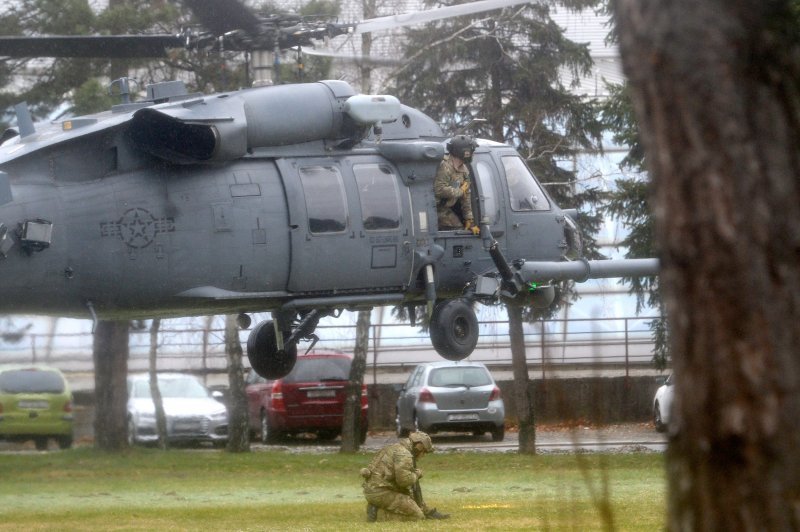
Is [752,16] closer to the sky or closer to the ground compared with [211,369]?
closer to the sky

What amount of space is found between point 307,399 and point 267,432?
1199 millimetres

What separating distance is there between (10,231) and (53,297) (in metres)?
0.70

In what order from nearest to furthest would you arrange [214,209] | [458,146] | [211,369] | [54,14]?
[214,209] < [458,146] < [54,14] < [211,369]

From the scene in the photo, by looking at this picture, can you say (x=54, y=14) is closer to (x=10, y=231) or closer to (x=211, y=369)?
(x=10, y=231)

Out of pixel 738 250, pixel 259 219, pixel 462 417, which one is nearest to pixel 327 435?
pixel 462 417

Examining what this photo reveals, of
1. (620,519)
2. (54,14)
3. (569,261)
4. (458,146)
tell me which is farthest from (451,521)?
(54,14)

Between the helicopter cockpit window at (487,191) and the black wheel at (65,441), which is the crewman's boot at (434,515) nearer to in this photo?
the helicopter cockpit window at (487,191)

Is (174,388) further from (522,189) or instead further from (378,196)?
(378,196)

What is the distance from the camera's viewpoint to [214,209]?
1065 centimetres

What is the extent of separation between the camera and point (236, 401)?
22562 mm

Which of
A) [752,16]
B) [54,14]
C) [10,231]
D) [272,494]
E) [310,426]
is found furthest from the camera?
[310,426]

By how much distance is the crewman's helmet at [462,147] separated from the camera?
11859mm

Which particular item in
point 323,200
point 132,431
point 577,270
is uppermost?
point 323,200

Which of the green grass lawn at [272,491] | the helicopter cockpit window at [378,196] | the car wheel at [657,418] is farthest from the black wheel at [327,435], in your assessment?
the helicopter cockpit window at [378,196]
